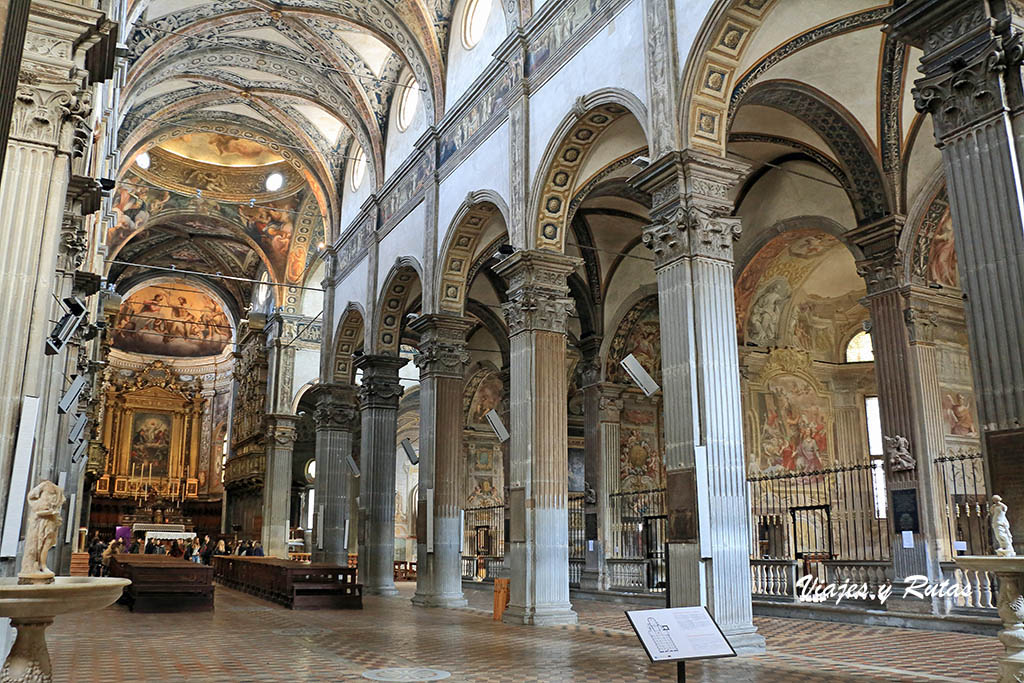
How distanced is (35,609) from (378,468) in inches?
545

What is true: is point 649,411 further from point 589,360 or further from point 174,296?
point 174,296

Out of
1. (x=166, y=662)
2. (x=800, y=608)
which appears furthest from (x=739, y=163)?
(x=166, y=662)

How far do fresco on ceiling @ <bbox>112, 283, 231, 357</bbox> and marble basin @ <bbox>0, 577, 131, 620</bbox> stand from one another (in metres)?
36.1

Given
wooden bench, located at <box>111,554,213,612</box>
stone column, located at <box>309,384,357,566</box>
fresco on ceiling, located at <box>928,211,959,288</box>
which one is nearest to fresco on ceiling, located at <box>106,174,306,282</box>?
stone column, located at <box>309,384,357,566</box>

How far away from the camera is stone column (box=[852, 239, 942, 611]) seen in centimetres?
1123

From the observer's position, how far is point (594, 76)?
10820mm

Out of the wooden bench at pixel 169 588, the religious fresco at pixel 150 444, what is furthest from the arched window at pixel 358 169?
the religious fresco at pixel 150 444

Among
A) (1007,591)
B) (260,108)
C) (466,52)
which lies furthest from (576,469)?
(1007,591)

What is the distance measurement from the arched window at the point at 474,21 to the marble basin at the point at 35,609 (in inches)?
493

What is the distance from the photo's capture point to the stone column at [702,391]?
319 inches

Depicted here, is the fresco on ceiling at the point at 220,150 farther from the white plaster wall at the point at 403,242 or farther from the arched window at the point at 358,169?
the white plaster wall at the point at 403,242

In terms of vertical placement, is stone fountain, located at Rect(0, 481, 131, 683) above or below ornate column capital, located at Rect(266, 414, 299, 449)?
below

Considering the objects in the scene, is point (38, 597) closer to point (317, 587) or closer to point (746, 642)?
point (746, 642)

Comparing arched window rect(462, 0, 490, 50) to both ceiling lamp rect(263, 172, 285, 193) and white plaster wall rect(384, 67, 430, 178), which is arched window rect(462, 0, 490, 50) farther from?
ceiling lamp rect(263, 172, 285, 193)
